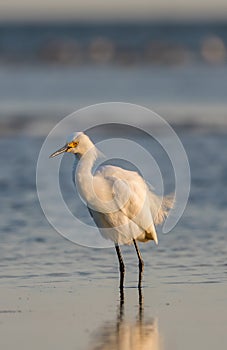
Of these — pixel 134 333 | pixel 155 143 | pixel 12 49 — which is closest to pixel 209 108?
pixel 155 143

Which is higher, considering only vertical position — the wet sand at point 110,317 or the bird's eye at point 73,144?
the bird's eye at point 73,144

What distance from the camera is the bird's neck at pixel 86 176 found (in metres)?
9.51

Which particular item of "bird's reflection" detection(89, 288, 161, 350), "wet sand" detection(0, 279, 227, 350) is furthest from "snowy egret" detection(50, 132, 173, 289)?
"bird's reflection" detection(89, 288, 161, 350)

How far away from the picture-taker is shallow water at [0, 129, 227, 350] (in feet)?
24.5

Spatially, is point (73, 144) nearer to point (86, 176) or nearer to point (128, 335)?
point (86, 176)

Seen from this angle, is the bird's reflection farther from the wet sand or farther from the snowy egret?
the snowy egret

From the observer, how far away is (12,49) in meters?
53.6

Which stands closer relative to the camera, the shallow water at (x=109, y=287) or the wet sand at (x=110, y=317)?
the wet sand at (x=110, y=317)

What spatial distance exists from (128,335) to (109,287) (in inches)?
61.3

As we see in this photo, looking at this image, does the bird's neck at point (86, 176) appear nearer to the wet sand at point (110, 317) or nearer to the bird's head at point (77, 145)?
the bird's head at point (77, 145)

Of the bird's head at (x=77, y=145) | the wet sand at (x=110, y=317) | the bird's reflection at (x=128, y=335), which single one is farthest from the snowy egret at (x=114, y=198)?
the bird's reflection at (x=128, y=335)

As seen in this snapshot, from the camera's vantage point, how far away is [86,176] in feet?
31.2

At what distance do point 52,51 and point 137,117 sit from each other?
1101 inches

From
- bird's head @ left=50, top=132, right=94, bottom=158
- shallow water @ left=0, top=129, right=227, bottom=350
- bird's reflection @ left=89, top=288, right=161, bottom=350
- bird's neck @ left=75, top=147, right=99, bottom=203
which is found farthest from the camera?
bird's head @ left=50, top=132, right=94, bottom=158
